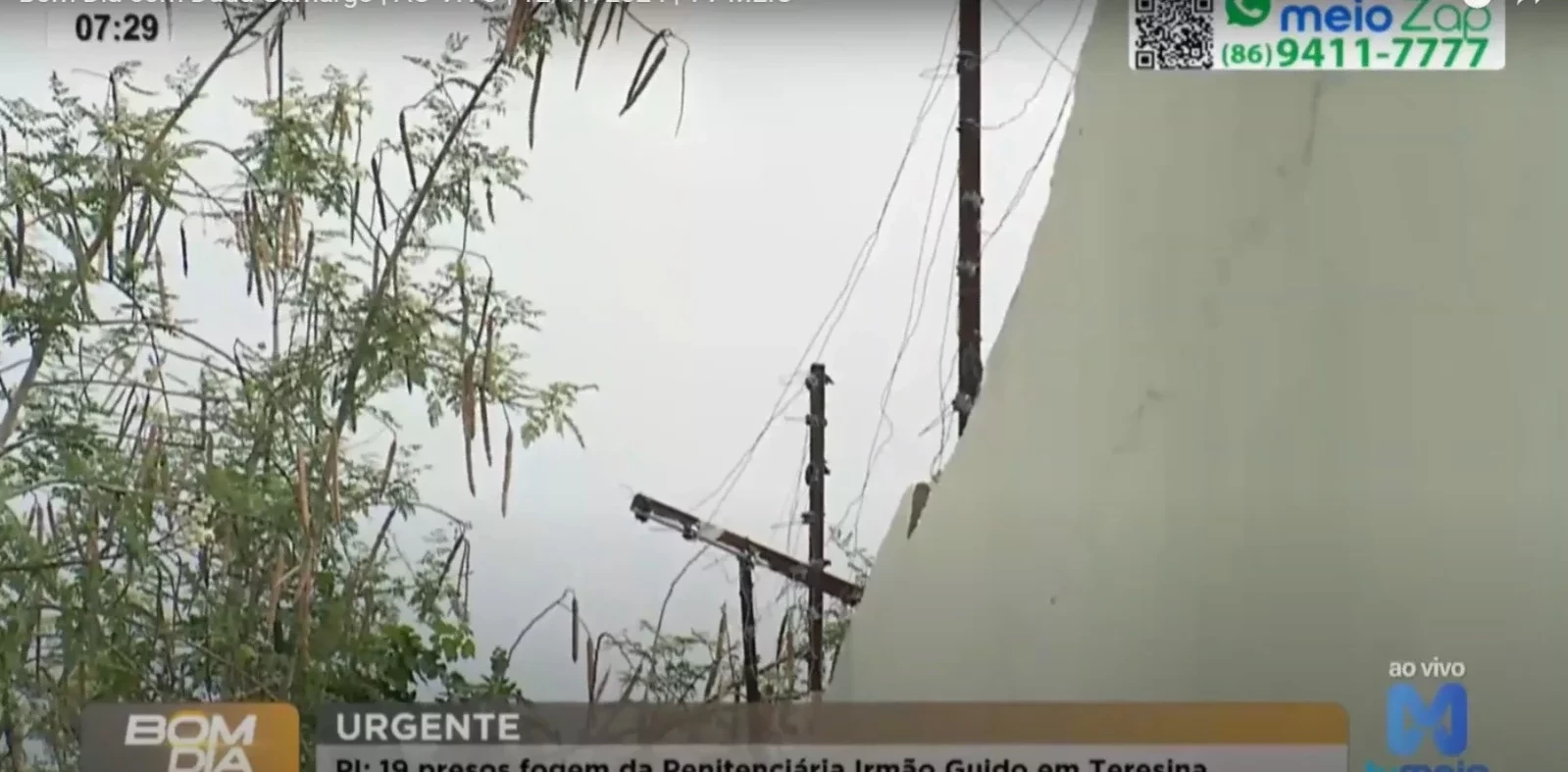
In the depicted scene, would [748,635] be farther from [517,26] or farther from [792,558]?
[517,26]

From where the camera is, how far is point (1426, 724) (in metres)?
1.35

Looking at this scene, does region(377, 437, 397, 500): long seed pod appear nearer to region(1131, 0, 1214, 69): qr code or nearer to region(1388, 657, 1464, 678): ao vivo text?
region(1131, 0, 1214, 69): qr code

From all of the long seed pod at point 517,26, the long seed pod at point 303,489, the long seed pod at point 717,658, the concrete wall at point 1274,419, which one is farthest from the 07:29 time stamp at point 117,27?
the concrete wall at point 1274,419

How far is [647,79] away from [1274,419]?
79 centimetres

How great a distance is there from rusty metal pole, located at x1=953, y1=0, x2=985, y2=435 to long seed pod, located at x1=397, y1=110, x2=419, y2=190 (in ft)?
1.99

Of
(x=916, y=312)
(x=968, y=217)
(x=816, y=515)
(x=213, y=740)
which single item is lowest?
(x=213, y=740)

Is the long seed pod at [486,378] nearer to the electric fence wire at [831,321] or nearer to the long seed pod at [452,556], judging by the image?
the long seed pod at [452,556]

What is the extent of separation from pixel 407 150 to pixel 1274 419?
1004 mm

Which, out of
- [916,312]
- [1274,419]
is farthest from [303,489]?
[1274,419]

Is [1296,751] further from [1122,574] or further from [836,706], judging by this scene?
[836,706]

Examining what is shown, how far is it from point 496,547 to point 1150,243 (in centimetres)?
80

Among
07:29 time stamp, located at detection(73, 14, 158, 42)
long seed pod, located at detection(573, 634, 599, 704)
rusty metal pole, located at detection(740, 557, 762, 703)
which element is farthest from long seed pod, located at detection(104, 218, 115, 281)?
rusty metal pole, located at detection(740, 557, 762, 703)

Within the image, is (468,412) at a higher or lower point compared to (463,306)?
lower

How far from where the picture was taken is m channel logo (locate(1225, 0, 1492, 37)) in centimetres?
134
